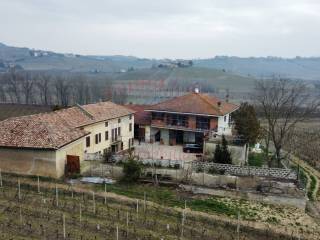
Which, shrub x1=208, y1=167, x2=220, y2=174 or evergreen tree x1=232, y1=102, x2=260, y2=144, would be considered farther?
evergreen tree x1=232, y1=102, x2=260, y2=144

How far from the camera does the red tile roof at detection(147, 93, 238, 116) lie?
39.3 m

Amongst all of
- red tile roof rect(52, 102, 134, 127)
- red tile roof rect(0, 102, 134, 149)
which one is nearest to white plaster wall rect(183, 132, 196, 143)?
red tile roof rect(52, 102, 134, 127)

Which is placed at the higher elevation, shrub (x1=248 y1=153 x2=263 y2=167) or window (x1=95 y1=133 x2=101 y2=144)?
window (x1=95 y1=133 x2=101 y2=144)

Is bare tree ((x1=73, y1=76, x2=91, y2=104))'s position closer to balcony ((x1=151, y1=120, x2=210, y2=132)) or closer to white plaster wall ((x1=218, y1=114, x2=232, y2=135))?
balcony ((x1=151, y1=120, x2=210, y2=132))

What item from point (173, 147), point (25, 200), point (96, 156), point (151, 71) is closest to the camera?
point (25, 200)

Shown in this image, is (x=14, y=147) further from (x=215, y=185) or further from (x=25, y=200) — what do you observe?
(x=215, y=185)

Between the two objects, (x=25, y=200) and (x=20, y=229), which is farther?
(x=25, y=200)

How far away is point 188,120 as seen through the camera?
132ft

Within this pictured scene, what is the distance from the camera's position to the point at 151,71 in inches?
6914

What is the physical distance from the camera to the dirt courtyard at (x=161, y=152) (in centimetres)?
3526

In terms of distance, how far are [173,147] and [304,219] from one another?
18.4 m

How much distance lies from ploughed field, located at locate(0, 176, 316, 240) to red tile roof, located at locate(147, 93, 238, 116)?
17.7m

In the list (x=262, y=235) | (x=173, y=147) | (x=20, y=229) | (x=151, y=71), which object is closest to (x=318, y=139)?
(x=173, y=147)

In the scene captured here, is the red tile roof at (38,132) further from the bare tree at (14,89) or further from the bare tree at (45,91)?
the bare tree at (14,89)
